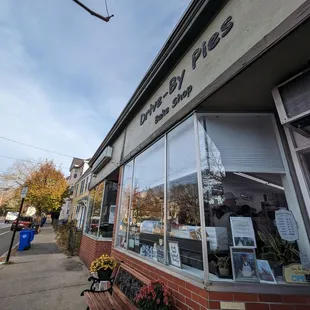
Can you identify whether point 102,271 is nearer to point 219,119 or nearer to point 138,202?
point 138,202

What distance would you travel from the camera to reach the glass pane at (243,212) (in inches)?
76.9

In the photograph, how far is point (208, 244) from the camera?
214 cm

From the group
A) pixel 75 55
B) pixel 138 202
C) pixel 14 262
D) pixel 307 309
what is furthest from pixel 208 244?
pixel 14 262

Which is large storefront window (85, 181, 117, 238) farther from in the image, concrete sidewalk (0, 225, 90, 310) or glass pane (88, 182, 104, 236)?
concrete sidewalk (0, 225, 90, 310)

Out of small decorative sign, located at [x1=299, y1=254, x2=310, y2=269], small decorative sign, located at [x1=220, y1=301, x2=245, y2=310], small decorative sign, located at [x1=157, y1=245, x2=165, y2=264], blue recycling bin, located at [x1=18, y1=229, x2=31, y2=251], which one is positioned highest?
small decorative sign, located at [x1=299, y1=254, x2=310, y2=269]

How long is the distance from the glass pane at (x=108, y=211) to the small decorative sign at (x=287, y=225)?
549 cm

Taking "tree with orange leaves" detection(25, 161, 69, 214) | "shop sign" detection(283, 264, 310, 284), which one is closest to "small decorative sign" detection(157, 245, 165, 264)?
"shop sign" detection(283, 264, 310, 284)

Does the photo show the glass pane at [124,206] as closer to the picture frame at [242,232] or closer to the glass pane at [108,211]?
the glass pane at [108,211]

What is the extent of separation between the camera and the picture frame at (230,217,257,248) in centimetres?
205

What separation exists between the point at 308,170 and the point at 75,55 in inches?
249

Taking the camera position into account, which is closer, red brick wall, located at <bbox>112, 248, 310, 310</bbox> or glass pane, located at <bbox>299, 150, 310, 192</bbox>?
red brick wall, located at <bbox>112, 248, 310, 310</bbox>

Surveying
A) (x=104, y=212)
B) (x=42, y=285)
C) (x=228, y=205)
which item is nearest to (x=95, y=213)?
(x=104, y=212)

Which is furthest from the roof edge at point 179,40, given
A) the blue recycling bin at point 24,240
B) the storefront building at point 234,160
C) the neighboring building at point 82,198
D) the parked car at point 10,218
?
the parked car at point 10,218

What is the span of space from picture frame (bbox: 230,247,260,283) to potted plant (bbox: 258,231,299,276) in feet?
0.48
